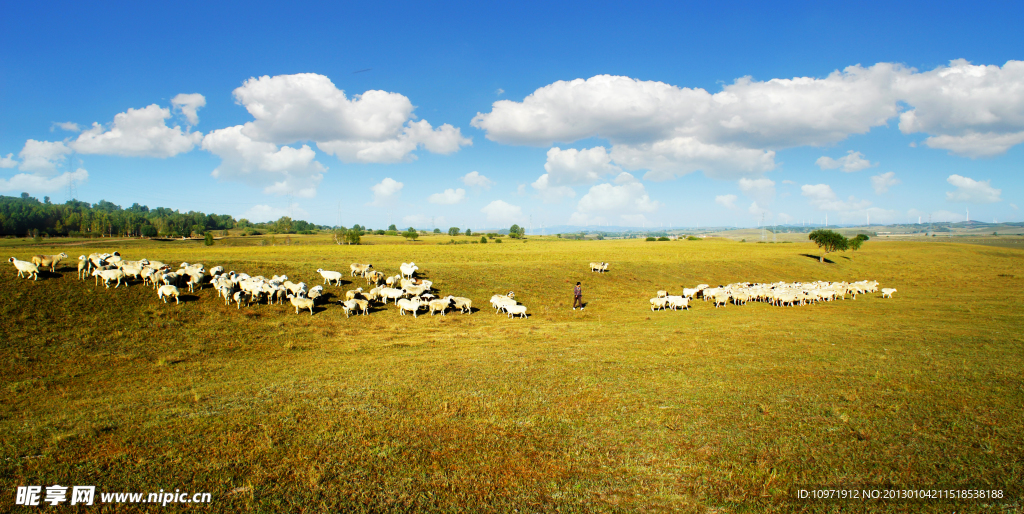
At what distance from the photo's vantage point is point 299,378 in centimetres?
1252

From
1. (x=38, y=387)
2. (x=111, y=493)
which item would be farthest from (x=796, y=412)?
(x=38, y=387)

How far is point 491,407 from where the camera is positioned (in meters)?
10.0

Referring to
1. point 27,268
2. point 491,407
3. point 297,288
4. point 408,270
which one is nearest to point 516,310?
point 408,270

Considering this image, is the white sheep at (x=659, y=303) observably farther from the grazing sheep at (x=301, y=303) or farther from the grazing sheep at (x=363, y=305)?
the grazing sheep at (x=301, y=303)

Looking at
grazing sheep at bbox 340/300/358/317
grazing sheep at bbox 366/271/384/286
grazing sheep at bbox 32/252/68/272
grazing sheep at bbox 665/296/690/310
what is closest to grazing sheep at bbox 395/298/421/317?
grazing sheep at bbox 340/300/358/317

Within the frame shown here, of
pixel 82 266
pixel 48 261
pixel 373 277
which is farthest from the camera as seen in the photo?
pixel 373 277

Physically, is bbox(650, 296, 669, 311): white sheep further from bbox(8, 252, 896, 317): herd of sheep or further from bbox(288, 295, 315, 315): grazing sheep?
bbox(288, 295, 315, 315): grazing sheep

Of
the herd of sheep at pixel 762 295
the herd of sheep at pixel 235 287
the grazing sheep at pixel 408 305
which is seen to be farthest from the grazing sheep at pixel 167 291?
the herd of sheep at pixel 762 295

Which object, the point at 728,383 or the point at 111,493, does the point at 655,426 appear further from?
the point at 111,493

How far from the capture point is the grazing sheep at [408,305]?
23.6m

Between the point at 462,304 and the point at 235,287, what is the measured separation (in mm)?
12906

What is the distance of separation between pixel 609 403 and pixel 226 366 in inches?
511

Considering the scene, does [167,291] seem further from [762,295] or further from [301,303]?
[762,295]

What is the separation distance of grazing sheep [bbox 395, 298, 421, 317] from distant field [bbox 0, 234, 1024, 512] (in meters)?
2.14
